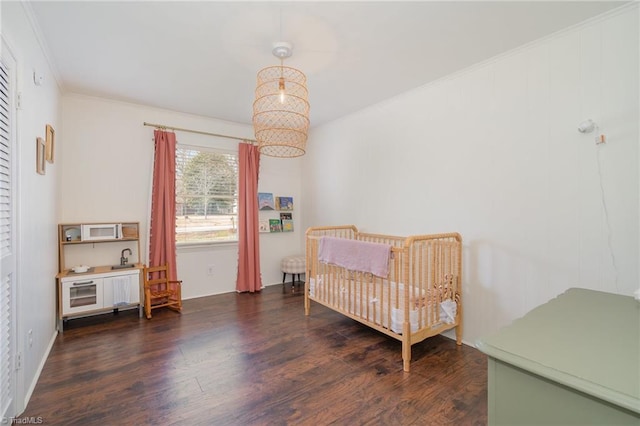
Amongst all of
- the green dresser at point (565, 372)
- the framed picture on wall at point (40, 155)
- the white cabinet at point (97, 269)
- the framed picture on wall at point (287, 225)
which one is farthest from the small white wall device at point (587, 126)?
the white cabinet at point (97, 269)

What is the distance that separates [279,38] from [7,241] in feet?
6.90

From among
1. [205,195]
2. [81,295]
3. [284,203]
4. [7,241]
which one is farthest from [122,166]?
[284,203]

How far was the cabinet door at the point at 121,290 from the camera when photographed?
3018mm

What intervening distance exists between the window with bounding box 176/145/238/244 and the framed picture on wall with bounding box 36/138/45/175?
1.66m

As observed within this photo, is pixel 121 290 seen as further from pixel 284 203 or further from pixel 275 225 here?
pixel 284 203

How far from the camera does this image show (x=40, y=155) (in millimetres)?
2094

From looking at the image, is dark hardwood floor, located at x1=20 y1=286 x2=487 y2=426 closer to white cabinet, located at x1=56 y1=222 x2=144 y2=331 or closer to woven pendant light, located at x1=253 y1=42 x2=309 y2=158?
white cabinet, located at x1=56 y1=222 x2=144 y2=331

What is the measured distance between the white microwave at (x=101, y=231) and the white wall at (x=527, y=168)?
309 cm

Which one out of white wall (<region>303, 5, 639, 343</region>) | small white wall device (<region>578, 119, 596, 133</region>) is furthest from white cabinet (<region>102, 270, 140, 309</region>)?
small white wall device (<region>578, 119, 596, 133</region>)

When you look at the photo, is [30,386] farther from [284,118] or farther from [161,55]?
[284,118]

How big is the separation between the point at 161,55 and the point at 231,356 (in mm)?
2541

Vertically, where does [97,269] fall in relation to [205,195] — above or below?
below

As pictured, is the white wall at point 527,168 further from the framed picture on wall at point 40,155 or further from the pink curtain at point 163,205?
the framed picture on wall at point 40,155

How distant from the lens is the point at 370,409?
5.59 feet
